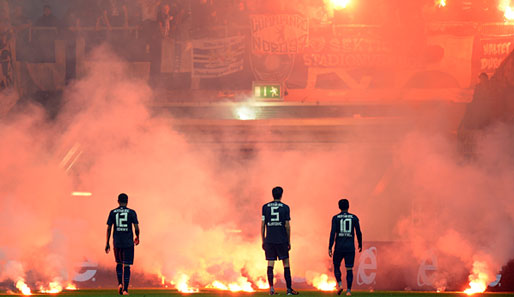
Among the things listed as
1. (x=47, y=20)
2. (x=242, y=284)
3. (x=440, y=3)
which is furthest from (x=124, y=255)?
(x=440, y=3)

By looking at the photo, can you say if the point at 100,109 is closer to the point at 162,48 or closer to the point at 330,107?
the point at 162,48

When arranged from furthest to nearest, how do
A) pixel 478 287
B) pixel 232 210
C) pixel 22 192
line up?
1. pixel 232 210
2. pixel 22 192
3. pixel 478 287

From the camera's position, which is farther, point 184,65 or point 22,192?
point 184,65

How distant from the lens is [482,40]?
53.7 ft

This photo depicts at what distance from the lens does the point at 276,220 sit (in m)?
9.47

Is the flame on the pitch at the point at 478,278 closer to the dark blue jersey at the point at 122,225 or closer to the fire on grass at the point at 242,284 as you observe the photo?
the fire on grass at the point at 242,284

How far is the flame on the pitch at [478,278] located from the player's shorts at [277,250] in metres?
3.90

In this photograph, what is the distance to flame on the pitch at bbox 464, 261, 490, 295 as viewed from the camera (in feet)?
37.9

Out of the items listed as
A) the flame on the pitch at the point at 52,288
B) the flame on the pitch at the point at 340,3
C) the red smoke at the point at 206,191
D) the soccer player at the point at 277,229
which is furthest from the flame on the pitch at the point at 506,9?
the flame on the pitch at the point at 52,288

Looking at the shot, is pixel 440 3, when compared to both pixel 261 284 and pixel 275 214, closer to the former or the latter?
pixel 261 284

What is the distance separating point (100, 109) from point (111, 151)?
105cm

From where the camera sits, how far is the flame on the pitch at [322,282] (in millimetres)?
11895

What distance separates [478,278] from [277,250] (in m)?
4.19

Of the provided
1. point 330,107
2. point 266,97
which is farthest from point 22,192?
point 330,107
